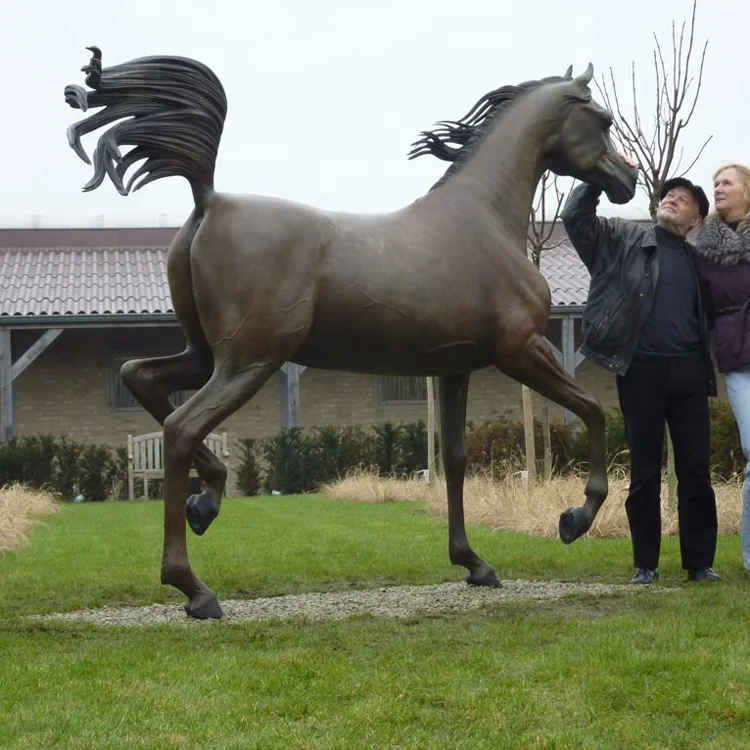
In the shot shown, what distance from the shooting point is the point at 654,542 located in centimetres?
582

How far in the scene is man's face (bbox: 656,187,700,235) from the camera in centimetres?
585

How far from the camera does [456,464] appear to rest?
5.58 m

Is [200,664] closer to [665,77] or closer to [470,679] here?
[470,679]

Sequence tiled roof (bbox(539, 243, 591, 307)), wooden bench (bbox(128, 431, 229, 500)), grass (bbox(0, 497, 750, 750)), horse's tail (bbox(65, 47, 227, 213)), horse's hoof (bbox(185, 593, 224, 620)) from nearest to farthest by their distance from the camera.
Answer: grass (bbox(0, 497, 750, 750)) < horse's tail (bbox(65, 47, 227, 213)) < horse's hoof (bbox(185, 593, 224, 620)) < wooden bench (bbox(128, 431, 229, 500)) < tiled roof (bbox(539, 243, 591, 307))

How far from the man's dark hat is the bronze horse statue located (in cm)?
50

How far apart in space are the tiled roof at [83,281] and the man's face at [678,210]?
11789 mm

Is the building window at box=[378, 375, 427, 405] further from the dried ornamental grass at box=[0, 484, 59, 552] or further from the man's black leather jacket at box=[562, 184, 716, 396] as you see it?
the man's black leather jacket at box=[562, 184, 716, 396]

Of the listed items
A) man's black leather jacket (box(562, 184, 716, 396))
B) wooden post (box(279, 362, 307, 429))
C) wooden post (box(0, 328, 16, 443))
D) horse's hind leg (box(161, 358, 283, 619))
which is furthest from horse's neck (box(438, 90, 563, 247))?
wooden post (box(0, 328, 16, 443))

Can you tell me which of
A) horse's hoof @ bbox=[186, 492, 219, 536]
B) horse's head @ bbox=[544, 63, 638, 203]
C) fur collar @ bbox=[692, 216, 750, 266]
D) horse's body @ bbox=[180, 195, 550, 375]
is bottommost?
horse's hoof @ bbox=[186, 492, 219, 536]

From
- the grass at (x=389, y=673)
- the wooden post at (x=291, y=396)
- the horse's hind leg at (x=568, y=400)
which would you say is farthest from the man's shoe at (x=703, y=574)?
the wooden post at (x=291, y=396)

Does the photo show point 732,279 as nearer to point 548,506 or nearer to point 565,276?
point 548,506

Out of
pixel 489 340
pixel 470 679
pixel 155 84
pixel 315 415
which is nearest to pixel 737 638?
pixel 470 679

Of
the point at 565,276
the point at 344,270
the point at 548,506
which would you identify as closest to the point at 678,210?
the point at 344,270

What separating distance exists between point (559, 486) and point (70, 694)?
23.3ft
